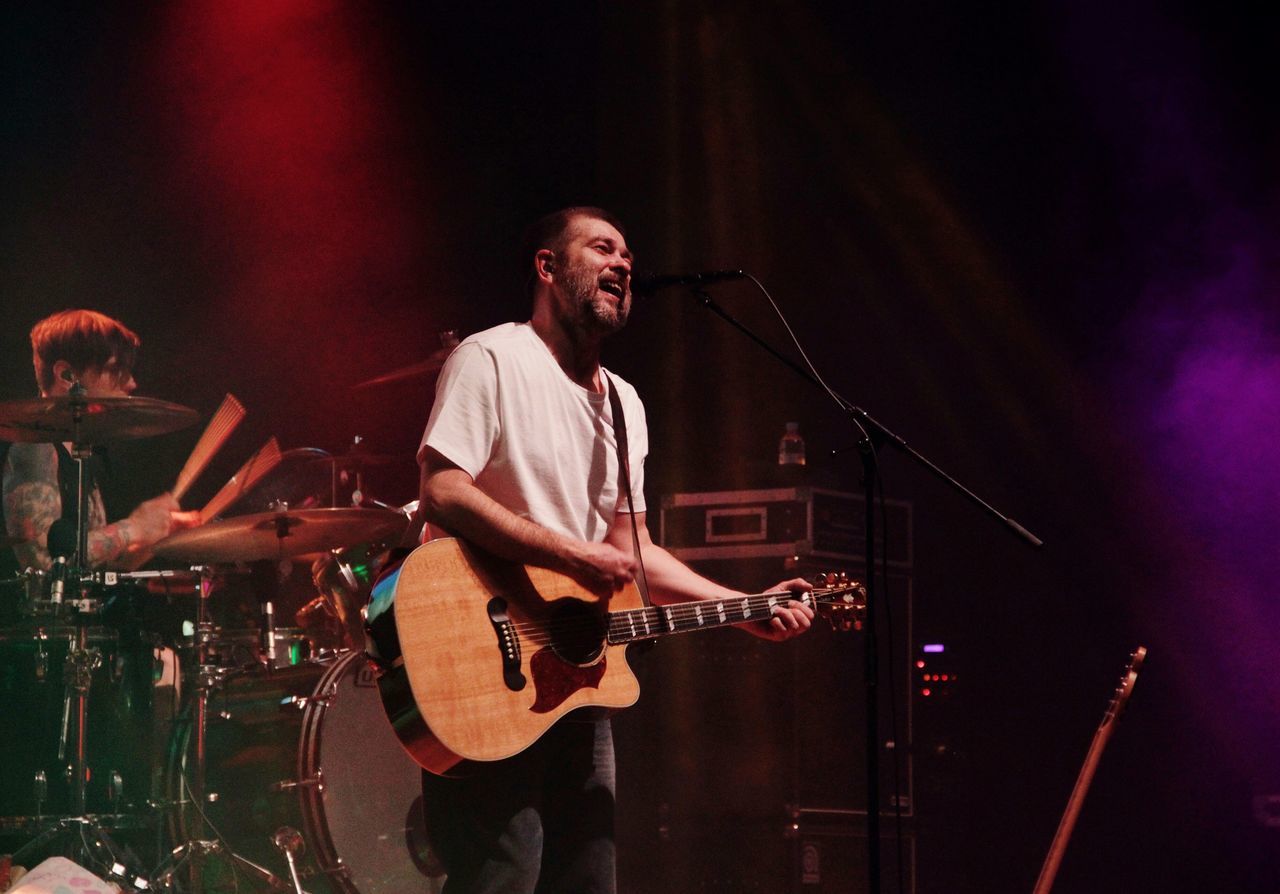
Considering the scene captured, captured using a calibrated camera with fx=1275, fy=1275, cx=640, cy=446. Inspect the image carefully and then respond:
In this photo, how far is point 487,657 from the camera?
2.60 m

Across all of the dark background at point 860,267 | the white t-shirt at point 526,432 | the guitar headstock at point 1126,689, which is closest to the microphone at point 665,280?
the white t-shirt at point 526,432

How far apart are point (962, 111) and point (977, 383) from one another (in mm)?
1385

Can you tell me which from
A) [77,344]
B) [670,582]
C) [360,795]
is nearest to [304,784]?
[360,795]

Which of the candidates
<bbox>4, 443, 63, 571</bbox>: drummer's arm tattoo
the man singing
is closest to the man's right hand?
the man singing

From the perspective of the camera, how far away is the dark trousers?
8.30ft

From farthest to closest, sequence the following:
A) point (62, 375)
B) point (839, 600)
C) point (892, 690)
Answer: point (62, 375)
point (892, 690)
point (839, 600)

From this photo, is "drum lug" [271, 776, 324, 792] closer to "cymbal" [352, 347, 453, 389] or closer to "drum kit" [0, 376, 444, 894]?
"drum kit" [0, 376, 444, 894]

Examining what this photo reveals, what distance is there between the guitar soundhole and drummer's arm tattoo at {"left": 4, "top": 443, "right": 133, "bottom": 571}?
3.25 m

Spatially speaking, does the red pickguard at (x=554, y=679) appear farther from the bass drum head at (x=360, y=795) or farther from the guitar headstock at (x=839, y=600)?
the bass drum head at (x=360, y=795)

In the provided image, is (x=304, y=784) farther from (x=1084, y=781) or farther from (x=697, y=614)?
(x=1084, y=781)

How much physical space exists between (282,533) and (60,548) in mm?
969

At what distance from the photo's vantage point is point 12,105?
5531 mm

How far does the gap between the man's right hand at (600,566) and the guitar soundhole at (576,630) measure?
0.05 m

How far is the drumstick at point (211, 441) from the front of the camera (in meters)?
6.48
